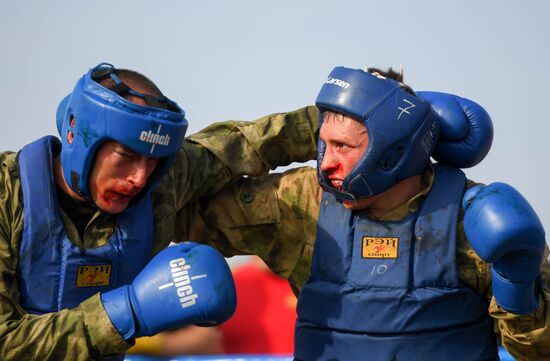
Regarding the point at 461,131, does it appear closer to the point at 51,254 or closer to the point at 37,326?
the point at 51,254

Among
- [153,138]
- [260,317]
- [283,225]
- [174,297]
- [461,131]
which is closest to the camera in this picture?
[174,297]

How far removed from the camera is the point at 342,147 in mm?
4668

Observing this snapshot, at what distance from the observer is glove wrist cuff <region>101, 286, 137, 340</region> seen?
13.7 feet

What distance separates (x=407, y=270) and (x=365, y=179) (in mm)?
455

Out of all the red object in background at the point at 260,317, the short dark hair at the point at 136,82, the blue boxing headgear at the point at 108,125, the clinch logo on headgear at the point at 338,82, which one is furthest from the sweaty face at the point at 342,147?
the red object in background at the point at 260,317

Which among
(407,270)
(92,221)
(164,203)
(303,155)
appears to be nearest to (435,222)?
(407,270)

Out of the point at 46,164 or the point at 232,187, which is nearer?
the point at 46,164

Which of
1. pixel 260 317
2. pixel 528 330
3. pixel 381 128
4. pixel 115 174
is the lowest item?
pixel 260 317

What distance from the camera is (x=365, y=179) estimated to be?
15.1ft

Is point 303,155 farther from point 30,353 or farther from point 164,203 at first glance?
point 30,353

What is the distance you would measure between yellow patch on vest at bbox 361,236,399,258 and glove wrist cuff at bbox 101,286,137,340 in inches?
44.6

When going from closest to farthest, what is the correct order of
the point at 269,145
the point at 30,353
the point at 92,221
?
1. the point at 30,353
2. the point at 92,221
3. the point at 269,145

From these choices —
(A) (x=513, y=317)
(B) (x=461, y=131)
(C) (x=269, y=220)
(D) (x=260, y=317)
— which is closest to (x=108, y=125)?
(C) (x=269, y=220)

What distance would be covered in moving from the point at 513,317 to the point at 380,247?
671 mm
